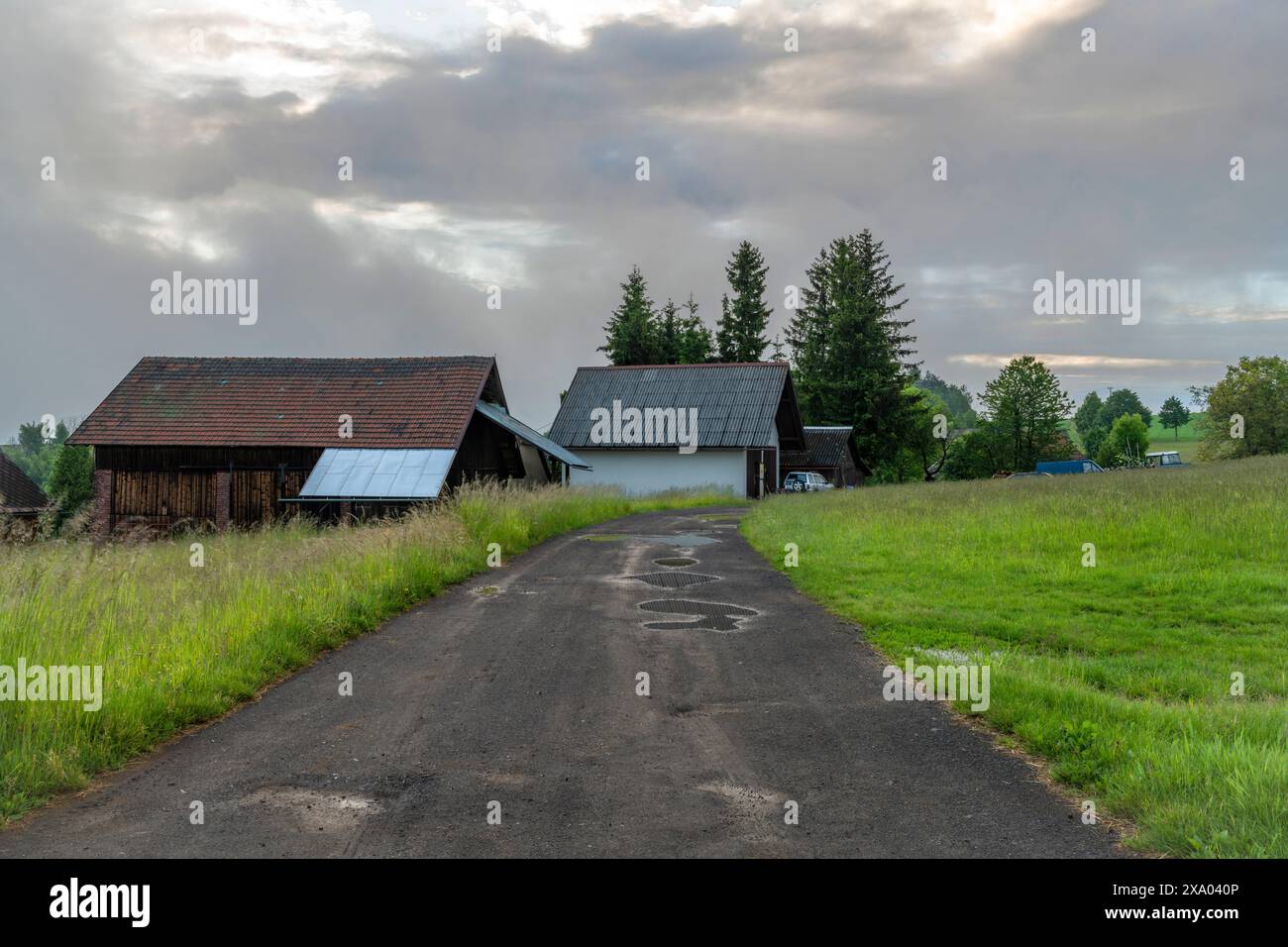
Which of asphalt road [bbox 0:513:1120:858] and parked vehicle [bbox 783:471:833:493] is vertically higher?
parked vehicle [bbox 783:471:833:493]

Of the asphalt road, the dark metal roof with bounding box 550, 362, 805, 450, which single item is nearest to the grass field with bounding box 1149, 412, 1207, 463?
the dark metal roof with bounding box 550, 362, 805, 450

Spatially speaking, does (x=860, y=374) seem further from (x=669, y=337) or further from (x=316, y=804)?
(x=316, y=804)

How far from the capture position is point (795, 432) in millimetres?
51438

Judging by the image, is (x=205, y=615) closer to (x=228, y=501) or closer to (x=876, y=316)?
(x=228, y=501)

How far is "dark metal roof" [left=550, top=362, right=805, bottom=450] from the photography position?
144 feet

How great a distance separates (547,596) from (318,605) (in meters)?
3.30

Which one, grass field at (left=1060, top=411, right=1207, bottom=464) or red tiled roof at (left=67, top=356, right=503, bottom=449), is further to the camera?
grass field at (left=1060, top=411, right=1207, bottom=464)

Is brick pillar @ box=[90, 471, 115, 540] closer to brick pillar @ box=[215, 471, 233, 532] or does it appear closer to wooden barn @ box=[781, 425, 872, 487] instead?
brick pillar @ box=[215, 471, 233, 532]

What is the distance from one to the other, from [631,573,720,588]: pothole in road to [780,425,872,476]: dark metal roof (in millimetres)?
43876

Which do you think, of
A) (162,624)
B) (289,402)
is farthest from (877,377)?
(162,624)

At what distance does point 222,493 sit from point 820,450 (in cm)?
3755

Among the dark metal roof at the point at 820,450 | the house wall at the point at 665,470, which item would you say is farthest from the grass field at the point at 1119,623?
the dark metal roof at the point at 820,450

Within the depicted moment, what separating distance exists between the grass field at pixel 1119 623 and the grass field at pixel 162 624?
5569 mm

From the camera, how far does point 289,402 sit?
1304 inches
